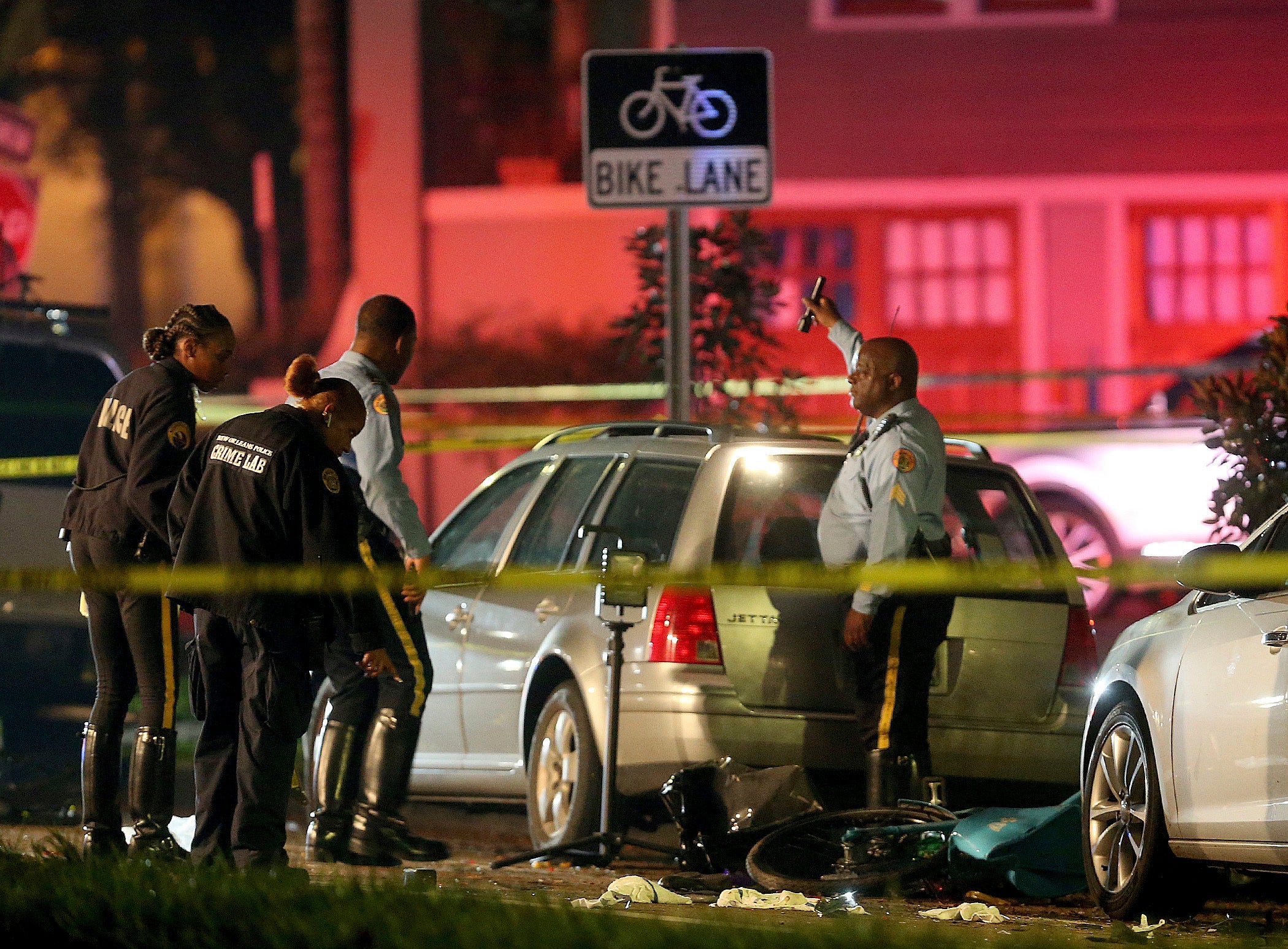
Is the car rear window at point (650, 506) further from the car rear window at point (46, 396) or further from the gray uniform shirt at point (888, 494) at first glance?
the car rear window at point (46, 396)

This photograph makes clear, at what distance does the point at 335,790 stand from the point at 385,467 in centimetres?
113

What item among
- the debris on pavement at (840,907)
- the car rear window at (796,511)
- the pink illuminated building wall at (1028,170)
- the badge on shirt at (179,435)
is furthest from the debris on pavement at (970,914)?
the pink illuminated building wall at (1028,170)

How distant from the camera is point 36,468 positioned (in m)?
11.2

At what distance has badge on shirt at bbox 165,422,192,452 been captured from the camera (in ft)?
24.7

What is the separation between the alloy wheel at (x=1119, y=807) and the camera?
7062mm

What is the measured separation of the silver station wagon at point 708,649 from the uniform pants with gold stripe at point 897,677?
17 cm

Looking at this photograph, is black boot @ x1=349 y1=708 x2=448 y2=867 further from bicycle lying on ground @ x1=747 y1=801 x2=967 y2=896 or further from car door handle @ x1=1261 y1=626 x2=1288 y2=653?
car door handle @ x1=1261 y1=626 x2=1288 y2=653

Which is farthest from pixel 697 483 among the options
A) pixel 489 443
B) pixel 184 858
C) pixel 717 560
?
pixel 489 443

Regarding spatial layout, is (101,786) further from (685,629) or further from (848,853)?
(848,853)

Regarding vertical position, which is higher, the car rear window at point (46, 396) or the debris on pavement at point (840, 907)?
the car rear window at point (46, 396)

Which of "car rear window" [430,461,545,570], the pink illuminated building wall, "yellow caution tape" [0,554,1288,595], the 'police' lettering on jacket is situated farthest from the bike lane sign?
the pink illuminated building wall

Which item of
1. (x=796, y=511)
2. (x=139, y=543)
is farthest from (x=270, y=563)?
(x=796, y=511)

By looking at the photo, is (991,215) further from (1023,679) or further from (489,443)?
(1023,679)

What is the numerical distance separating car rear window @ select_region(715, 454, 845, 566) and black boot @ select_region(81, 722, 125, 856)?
213 cm
